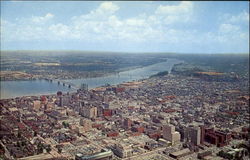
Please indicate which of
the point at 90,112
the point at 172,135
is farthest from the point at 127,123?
the point at 172,135

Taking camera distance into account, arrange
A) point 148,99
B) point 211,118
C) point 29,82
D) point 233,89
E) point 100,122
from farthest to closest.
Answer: point 233,89, point 29,82, point 148,99, point 211,118, point 100,122

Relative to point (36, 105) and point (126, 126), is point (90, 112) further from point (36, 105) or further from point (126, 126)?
point (36, 105)

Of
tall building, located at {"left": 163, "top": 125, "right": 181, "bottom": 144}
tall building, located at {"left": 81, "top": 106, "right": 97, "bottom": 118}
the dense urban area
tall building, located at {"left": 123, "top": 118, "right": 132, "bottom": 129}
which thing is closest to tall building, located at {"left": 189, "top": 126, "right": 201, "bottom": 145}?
the dense urban area

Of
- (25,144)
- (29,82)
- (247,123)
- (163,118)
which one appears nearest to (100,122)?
(163,118)

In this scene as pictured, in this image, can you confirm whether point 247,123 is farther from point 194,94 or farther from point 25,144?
point 25,144

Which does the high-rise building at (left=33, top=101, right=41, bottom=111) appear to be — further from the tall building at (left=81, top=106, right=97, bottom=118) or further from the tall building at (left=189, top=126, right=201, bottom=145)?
the tall building at (left=189, top=126, right=201, bottom=145)
